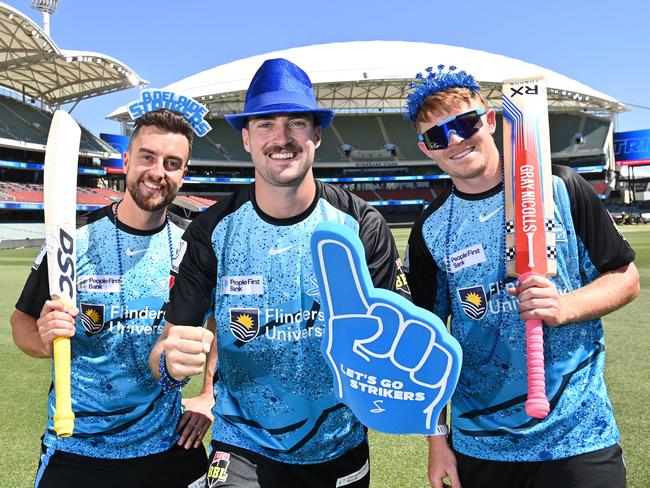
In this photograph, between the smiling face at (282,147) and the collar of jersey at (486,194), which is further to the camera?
the collar of jersey at (486,194)

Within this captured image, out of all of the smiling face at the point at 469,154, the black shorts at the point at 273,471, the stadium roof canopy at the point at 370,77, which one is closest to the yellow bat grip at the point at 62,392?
the black shorts at the point at 273,471

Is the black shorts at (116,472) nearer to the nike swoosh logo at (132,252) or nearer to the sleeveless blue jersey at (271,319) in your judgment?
the sleeveless blue jersey at (271,319)

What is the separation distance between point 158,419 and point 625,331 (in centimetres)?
692

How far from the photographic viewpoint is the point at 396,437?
4156 mm

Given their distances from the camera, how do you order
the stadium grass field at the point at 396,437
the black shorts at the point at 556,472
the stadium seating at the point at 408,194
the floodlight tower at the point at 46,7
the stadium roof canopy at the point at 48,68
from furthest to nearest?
1. the stadium seating at the point at 408,194
2. the floodlight tower at the point at 46,7
3. the stadium roof canopy at the point at 48,68
4. the stadium grass field at the point at 396,437
5. the black shorts at the point at 556,472

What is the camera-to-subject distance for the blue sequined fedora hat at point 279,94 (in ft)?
6.67

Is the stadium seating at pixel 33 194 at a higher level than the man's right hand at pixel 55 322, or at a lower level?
higher

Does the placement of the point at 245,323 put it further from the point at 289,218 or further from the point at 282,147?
the point at 282,147

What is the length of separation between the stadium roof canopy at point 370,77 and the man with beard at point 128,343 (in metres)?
45.7

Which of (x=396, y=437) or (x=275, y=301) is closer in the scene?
(x=275, y=301)

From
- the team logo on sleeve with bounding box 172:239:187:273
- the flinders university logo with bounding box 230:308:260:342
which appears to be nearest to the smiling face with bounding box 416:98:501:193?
the flinders university logo with bounding box 230:308:260:342

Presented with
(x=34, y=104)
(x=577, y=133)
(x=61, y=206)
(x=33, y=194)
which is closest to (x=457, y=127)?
(x=61, y=206)

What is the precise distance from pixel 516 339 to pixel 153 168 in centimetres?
176

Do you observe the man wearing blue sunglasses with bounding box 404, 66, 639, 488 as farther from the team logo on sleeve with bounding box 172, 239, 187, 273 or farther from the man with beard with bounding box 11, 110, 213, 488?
the man with beard with bounding box 11, 110, 213, 488
